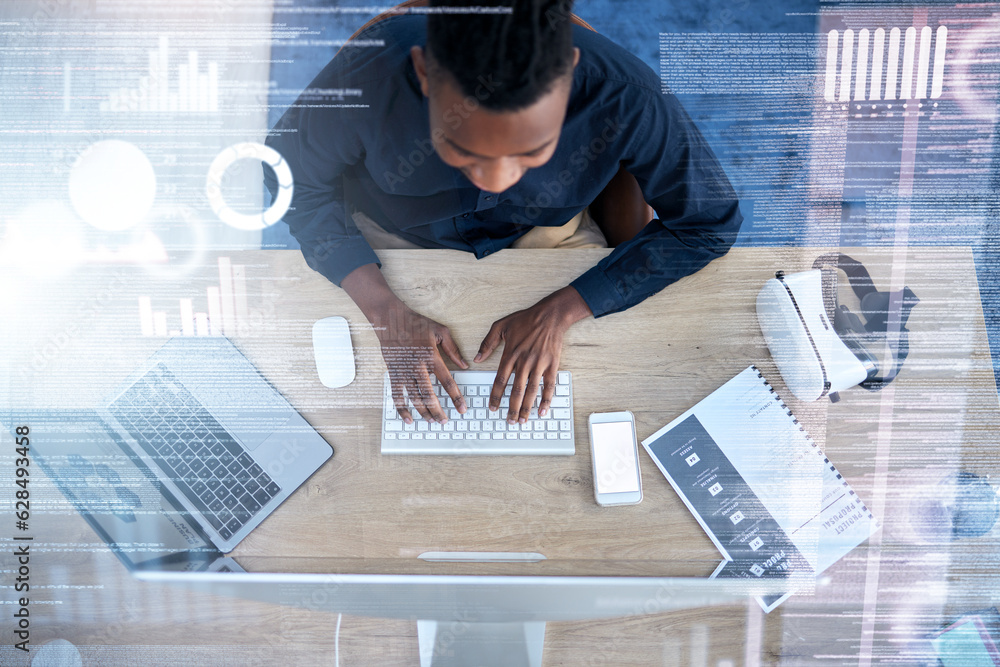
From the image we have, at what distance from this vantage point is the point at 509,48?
500 mm

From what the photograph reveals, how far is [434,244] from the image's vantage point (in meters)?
0.92

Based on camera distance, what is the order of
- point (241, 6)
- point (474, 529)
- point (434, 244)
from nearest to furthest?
point (241, 6), point (474, 529), point (434, 244)

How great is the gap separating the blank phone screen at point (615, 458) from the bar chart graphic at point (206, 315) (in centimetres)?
51

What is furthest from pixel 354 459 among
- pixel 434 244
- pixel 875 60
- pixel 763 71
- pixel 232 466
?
pixel 875 60

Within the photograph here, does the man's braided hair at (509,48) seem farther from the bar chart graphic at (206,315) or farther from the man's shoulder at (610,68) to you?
the bar chart graphic at (206,315)

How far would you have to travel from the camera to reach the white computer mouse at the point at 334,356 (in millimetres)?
775

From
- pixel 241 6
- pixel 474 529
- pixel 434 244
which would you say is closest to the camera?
pixel 241 6

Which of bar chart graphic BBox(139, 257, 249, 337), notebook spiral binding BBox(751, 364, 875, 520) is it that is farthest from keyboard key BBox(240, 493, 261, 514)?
notebook spiral binding BBox(751, 364, 875, 520)

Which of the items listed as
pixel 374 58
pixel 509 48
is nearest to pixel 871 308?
pixel 509 48

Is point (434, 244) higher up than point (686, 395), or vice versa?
point (434, 244)

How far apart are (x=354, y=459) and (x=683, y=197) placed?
57 cm

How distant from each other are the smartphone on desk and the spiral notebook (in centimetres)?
3

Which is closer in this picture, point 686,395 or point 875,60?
point 875,60

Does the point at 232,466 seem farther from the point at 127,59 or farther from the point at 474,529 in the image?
the point at 127,59
